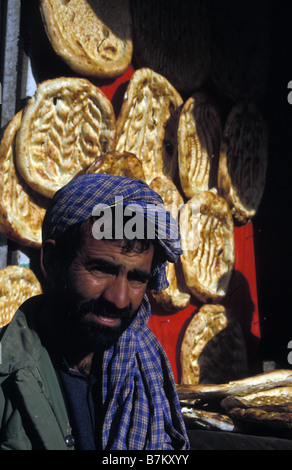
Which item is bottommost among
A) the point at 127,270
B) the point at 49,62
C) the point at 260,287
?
the point at 260,287

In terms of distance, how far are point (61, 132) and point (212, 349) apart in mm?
1411

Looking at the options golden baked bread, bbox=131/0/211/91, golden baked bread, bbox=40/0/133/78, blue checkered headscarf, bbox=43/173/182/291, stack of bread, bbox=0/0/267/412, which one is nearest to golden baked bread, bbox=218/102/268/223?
stack of bread, bbox=0/0/267/412

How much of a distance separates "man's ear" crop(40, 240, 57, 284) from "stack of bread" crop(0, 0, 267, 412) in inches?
A: 26.9

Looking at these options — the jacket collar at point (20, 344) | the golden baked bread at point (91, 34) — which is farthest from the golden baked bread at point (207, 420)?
the golden baked bread at point (91, 34)

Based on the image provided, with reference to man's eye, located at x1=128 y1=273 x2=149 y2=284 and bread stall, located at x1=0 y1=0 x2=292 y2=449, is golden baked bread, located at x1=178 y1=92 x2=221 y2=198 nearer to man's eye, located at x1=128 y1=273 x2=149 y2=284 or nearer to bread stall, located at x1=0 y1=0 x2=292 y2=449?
bread stall, located at x1=0 y1=0 x2=292 y2=449

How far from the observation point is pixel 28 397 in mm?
1034

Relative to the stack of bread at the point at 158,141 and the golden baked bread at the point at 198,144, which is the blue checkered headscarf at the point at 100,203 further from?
the golden baked bread at the point at 198,144

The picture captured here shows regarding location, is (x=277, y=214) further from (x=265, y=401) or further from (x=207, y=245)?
(x=265, y=401)

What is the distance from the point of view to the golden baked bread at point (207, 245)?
2539 mm

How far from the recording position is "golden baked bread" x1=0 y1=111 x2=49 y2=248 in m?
1.88

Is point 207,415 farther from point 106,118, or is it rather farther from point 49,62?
point 49,62

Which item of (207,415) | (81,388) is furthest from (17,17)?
(207,415)
